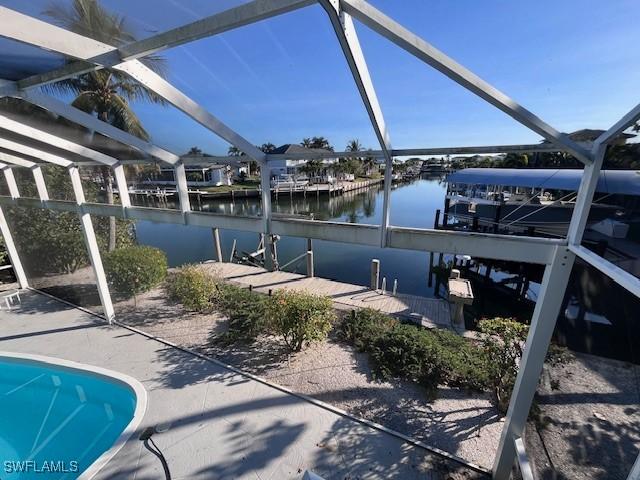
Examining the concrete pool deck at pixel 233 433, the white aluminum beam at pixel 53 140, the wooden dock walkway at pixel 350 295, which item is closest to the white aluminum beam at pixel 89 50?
the white aluminum beam at pixel 53 140

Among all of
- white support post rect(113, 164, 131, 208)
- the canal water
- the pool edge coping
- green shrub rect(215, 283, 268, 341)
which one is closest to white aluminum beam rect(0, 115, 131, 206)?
white support post rect(113, 164, 131, 208)

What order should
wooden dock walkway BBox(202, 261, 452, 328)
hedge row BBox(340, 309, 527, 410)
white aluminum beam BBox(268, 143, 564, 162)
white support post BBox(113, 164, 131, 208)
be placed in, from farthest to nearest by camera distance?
wooden dock walkway BBox(202, 261, 452, 328), white support post BBox(113, 164, 131, 208), hedge row BBox(340, 309, 527, 410), white aluminum beam BBox(268, 143, 564, 162)

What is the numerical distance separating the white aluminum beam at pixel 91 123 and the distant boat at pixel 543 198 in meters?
5.57

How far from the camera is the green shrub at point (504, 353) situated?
4.20m

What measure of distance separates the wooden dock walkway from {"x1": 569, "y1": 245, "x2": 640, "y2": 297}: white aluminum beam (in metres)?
5.64

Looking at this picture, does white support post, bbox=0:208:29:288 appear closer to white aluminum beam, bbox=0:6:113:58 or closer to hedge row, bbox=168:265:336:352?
hedge row, bbox=168:265:336:352

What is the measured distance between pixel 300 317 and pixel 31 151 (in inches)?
253

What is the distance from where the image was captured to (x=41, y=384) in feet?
17.5

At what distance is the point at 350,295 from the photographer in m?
9.24

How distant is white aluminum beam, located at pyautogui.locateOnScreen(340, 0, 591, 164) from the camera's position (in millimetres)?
1962

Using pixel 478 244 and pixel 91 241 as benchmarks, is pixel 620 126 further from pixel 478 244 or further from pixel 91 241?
pixel 91 241

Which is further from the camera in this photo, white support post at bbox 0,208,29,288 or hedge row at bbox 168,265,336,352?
white support post at bbox 0,208,29,288

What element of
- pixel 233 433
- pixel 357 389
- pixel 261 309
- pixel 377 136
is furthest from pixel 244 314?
pixel 377 136

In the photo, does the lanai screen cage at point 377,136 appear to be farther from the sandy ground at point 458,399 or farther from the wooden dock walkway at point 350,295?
the wooden dock walkway at point 350,295
